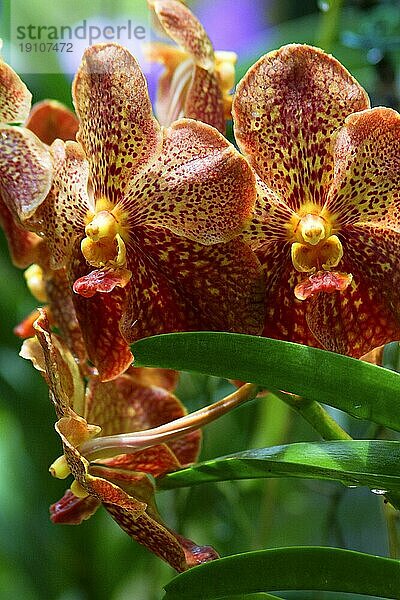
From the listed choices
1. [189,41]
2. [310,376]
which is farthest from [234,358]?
[189,41]

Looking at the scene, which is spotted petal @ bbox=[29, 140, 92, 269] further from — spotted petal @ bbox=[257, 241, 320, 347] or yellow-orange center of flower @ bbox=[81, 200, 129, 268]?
spotted petal @ bbox=[257, 241, 320, 347]

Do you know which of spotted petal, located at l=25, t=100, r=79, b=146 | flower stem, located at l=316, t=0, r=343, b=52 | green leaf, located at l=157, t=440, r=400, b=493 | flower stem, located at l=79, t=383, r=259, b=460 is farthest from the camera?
flower stem, located at l=316, t=0, r=343, b=52

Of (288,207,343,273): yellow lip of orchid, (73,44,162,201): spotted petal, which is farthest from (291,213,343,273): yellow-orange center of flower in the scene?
(73,44,162,201): spotted petal

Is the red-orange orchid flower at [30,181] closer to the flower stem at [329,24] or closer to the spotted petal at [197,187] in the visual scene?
the spotted petal at [197,187]

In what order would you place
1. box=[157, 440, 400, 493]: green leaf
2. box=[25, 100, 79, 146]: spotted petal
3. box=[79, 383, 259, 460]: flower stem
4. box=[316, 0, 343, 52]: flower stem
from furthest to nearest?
box=[316, 0, 343, 52]: flower stem < box=[25, 100, 79, 146]: spotted petal < box=[79, 383, 259, 460]: flower stem < box=[157, 440, 400, 493]: green leaf

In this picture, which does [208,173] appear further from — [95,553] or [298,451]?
[95,553]

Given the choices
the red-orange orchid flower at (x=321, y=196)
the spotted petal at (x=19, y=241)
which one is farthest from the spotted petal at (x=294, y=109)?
the spotted petal at (x=19, y=241)

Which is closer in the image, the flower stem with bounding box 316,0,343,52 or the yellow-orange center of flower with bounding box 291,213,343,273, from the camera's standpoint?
the yellow-orange center of flower with bounding box 291,213,343,273
